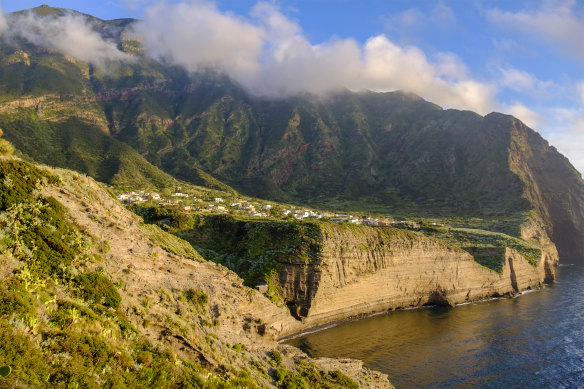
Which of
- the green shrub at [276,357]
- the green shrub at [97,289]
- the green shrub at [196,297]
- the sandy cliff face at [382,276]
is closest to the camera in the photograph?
the green shrub at [97,289]

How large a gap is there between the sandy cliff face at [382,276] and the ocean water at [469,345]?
240cm

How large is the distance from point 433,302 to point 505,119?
142 meters

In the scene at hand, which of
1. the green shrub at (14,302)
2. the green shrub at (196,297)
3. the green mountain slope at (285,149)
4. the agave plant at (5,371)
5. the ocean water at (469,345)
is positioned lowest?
the ocean water at (469,345)

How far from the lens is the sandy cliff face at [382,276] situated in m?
46.3

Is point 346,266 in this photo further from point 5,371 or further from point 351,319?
point 5,371

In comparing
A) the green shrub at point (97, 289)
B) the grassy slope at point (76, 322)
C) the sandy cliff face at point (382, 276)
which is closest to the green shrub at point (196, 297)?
the grassy slope at point (76, 322)

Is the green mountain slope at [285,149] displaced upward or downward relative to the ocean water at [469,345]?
upward

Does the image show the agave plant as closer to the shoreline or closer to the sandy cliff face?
the shoreline

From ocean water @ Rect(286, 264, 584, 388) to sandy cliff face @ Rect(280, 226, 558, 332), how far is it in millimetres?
2400

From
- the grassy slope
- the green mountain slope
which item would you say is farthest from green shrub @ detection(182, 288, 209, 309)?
the green mountain slope

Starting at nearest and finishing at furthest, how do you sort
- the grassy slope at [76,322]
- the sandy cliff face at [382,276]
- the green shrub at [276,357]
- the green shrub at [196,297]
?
the grassy slope at [76,322] < the green shrub at [196,297] < the green shrub at [276,357] < the sandy cliff face at [382,276]

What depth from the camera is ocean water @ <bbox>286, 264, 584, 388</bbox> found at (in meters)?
33.2

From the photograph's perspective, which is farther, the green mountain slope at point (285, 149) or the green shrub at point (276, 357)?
the green mountain slope at point (285, 149)

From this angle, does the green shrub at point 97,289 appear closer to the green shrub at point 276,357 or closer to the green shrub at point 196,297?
the green shrub at point 196,297
